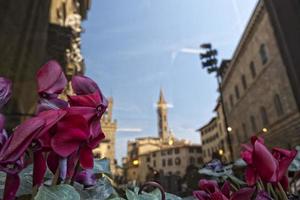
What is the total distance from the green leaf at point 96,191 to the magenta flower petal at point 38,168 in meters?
0.13

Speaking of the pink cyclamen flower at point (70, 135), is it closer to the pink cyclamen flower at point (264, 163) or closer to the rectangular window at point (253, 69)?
the pink cyclamen flower at point (264, 163)

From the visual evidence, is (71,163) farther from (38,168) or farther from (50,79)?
(50,79)

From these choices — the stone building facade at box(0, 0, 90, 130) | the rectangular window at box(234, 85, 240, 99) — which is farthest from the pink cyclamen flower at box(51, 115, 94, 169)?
the rectangular window at box(234, 85, 240, 99)

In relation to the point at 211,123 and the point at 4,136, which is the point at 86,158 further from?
the point at 211,123

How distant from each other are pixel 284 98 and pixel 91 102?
20.3 meters

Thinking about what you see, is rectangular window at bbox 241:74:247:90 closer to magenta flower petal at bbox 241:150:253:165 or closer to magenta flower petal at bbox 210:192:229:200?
magenta flower petal at bbox 241:150:253:165

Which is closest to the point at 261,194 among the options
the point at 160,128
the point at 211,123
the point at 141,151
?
the point at 211,123

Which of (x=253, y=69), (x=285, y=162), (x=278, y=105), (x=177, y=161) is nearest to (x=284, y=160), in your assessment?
(x=285, y=162)

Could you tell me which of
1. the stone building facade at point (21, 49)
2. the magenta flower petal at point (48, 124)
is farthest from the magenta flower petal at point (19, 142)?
the stone building facade at point (21, 49)

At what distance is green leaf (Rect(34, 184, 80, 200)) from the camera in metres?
0.56

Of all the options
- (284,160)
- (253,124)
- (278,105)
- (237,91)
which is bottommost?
(284,160)

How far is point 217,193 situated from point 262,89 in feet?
77.3

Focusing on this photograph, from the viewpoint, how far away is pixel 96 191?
2.63 ft

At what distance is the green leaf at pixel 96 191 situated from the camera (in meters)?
0.77
